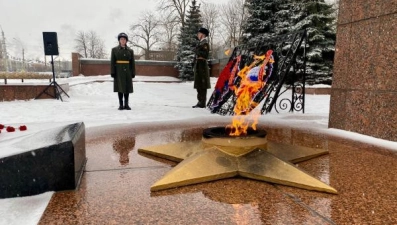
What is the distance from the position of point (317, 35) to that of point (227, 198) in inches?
632

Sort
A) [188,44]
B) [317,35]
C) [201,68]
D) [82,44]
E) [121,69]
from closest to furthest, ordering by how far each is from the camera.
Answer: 1. [121,69]
2. [201,68]
3. [317,35]
4. [188,44]
5. [82,44]

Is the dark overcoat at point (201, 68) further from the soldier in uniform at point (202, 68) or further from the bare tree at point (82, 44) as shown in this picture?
the bare tree at point (82, 44)

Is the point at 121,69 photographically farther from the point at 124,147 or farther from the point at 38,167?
the point at 38,167

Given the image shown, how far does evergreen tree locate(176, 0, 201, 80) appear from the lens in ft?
72.4

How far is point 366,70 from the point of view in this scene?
148 inches

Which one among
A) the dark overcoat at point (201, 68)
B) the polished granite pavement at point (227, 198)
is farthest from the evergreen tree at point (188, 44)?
the polished granite pavement at point (227, 198)

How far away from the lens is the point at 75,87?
12.6 m

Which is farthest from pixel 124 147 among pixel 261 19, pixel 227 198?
pixel 261 19

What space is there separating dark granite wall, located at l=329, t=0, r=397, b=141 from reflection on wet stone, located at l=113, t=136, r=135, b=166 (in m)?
2.93

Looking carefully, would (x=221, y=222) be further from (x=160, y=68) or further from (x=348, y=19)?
(x=160, y=68)

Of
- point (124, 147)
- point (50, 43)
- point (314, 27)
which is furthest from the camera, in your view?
point (314, 27)

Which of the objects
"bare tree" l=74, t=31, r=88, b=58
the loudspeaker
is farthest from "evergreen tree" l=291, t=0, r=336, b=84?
"bare tree" l=74, t=31, r=88, b=58

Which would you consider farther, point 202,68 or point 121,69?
point 202,68

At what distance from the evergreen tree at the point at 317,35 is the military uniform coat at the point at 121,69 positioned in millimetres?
11867
